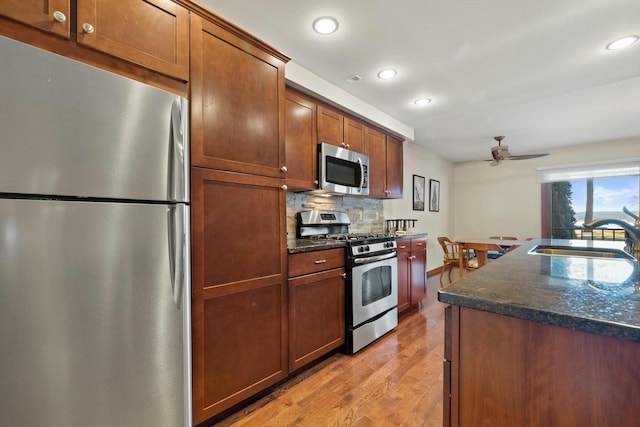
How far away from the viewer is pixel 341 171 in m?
2.78

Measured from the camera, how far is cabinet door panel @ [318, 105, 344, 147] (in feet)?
8.55

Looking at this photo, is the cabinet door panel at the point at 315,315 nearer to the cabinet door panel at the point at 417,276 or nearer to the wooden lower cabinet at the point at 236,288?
the wooden lower cabinet at the point at 236,288

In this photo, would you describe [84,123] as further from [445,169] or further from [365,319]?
[445,169]

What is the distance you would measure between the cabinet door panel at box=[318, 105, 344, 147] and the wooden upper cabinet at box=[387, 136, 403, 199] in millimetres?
991

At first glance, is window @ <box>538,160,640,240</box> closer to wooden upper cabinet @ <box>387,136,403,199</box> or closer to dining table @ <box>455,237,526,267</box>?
dining table @ <box>455,237,526,267</box>

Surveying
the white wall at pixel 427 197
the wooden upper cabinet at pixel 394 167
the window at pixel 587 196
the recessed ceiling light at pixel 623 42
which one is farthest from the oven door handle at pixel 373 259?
the window at pixel 587 196

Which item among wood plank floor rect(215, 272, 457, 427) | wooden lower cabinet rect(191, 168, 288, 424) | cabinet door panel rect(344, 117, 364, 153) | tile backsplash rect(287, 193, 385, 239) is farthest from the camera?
cabinet door panel rect(344, 117, 364, 153)

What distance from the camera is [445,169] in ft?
20.3

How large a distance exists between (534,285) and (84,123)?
1638 millimetres

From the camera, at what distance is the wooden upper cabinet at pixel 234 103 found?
1.46 metres

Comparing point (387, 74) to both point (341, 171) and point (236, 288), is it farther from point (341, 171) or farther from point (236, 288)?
point (236, 288)

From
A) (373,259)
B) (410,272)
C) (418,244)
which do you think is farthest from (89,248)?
(418,244)

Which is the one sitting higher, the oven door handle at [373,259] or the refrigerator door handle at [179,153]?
the refrigerator door handle at [179,153]

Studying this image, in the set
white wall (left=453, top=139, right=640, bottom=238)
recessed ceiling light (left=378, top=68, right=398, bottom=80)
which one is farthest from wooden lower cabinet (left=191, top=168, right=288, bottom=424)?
white wall (left=453, top=139, right=640, bottom=238)
